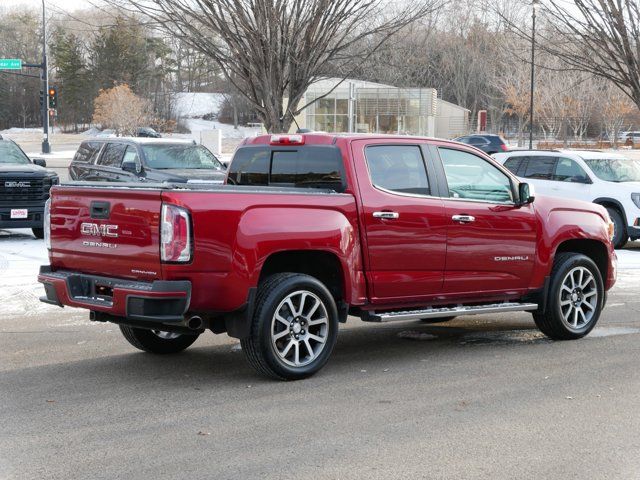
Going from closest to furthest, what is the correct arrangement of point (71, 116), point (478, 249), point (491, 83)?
point (478, 249) → point (491, 83) → point (71, 116)

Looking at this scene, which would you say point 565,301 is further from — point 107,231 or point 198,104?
point 198,104

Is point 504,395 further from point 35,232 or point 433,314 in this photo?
point 35,232

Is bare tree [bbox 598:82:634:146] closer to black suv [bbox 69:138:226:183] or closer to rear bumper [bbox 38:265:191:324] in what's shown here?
black suv [bbox 69:138:226:183]

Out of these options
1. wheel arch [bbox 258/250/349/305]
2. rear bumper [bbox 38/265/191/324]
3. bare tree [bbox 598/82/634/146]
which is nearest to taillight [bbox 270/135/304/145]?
wheel arch [bbox 258/250/349/305]

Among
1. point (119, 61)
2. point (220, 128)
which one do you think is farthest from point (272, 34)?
point (220, 128)

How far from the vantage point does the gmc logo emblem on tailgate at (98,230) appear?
6.51m

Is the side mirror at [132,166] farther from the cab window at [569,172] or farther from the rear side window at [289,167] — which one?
the rear side window at [289,167]

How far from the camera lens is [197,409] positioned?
239 inches

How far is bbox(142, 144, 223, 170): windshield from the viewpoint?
17.5m

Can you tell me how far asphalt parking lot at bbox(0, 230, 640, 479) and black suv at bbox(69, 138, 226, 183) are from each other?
8.15m

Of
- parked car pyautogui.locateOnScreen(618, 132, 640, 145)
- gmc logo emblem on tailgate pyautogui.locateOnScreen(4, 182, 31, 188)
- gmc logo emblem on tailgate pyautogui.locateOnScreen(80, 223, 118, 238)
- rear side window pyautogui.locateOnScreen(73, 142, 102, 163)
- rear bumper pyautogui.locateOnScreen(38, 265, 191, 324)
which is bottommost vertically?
rear bumper pyautogui.locateOnScreen(38, 265, 191, 324)

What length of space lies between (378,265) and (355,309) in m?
0.42

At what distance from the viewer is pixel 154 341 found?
7.82 metres

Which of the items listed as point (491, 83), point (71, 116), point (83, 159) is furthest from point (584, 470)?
point (71, 116)
